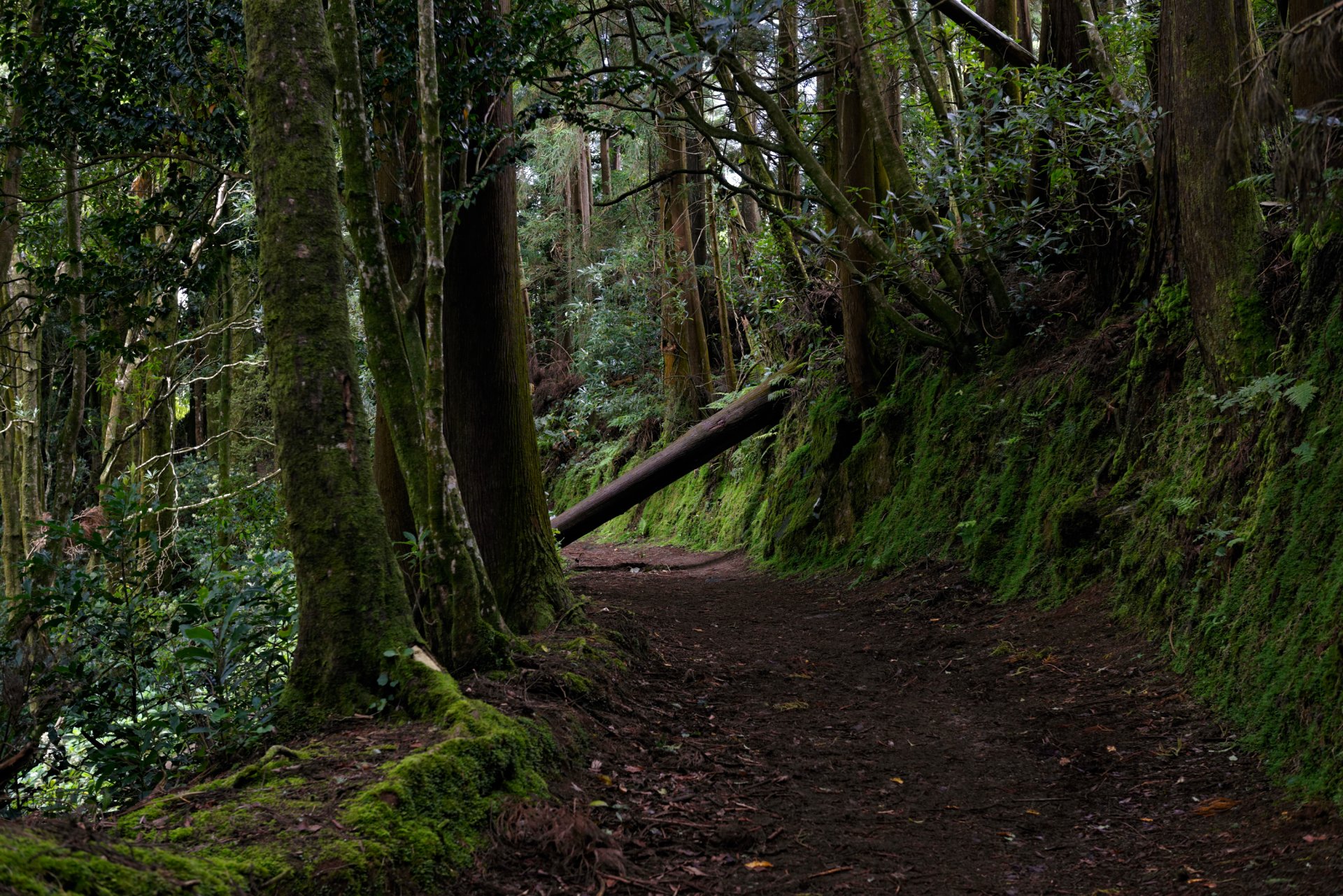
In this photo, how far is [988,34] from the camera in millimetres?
9773

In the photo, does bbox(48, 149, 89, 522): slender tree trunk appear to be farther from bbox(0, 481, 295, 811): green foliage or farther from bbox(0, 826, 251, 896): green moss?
bbox(0, 826, 251, 896): green moss

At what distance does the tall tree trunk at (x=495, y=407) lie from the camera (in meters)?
6.91

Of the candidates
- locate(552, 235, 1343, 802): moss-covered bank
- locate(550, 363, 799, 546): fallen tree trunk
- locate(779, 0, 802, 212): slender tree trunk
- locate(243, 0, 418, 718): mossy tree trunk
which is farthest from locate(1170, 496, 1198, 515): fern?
locate(550, 363, 799, 546): fallen tree trunk

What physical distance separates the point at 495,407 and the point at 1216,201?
5376mm

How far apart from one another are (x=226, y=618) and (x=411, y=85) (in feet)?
14.9

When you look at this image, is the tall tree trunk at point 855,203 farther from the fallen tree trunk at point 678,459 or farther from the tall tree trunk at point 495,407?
the tall tree trunk at point 495,407

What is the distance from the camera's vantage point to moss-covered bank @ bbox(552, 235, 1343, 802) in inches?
168

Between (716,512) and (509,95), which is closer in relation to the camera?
(509,95)

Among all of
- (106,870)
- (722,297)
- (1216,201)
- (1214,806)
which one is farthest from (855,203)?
(106,870)

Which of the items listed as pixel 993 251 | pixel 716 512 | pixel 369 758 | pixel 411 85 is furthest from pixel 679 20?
pixel 716 512

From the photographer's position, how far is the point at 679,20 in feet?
28.0

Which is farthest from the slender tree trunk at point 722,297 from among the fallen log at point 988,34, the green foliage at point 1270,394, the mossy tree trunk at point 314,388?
the mossy tree trunk at point 314,388

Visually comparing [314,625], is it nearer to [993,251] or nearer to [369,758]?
[369,758]

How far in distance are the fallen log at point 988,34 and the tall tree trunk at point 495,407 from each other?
5082mm
